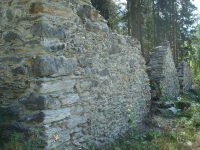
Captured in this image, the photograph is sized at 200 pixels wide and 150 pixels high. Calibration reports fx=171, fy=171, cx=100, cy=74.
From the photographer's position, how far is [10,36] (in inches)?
105

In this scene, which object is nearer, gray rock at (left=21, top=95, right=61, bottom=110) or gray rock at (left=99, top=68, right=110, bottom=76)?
gray rock at (left=21, top=95, right=61, bottom=110)

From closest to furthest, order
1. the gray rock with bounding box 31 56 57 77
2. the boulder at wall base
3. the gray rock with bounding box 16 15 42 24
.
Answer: the gray rock with bounding box 31 56 57 77 → the gray rock with bounding box 16 15 42 24 → the boulder at wall base

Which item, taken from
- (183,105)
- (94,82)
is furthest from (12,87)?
(183,105)

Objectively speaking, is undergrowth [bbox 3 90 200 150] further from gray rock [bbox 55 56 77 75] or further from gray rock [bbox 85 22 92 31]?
gray rock [bbox 85 22 92 31]

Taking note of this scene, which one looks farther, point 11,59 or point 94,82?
point 94,82

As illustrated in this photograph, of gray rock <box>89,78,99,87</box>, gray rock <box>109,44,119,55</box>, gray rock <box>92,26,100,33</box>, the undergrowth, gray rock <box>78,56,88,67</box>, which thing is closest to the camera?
the undergrowth

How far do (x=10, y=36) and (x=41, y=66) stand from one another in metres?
0.79

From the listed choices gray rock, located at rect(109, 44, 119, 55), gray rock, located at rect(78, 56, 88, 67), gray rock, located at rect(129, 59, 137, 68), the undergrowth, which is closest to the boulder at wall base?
the undergrowth

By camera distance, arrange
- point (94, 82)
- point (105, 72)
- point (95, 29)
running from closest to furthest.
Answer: point (94, 82), point (95, 29), point (105, 72)

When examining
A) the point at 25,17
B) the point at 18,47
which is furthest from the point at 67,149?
the point at 25,17

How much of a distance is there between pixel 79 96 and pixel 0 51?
4.90 feet

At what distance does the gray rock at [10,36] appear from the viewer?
103 inches

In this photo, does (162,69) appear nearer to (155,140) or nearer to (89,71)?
(155,140)

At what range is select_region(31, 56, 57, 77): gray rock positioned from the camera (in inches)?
94.4
